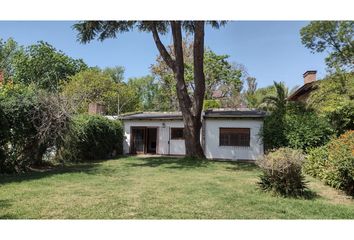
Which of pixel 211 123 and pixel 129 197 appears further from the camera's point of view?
pixel 211 123

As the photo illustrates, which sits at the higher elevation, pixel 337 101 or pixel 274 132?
pixel 337 101

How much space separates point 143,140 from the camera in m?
23.7

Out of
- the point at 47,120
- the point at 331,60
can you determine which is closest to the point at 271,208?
the point at 47,120

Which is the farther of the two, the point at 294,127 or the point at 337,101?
the point at 294,127

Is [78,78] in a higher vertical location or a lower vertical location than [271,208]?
higher

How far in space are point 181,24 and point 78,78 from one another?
22.0 meters

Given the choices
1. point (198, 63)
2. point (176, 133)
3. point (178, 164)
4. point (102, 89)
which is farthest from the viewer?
point (102, 89)

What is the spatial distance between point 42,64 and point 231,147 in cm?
3695

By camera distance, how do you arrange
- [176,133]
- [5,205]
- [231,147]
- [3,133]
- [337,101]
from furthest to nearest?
[176,133]
[231,147]
[337,101]
[3,133]
[5,205]

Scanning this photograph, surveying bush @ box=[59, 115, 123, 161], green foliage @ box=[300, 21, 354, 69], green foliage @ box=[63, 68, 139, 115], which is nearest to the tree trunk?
bush @ box=[59, 115, 123, 161]

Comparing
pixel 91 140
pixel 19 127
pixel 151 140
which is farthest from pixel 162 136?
pixel 19 127

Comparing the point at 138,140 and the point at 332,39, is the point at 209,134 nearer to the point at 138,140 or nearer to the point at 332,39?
the point at 138,140
